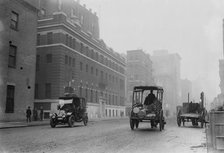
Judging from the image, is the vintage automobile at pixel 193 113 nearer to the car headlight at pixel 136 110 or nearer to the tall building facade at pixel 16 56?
the car headlight at pixel 136 110

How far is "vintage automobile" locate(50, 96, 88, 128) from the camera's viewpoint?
21.7 metres

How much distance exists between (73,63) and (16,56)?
14.0 m

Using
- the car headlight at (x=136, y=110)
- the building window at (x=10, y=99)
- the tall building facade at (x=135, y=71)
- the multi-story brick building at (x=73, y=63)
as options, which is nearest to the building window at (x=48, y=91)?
the multi-story brick building at (x=73, y=63)

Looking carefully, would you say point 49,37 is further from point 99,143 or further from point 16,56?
point 99,143

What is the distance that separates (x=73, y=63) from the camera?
4259 centimetres

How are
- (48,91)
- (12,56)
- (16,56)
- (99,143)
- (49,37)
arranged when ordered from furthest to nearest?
(49,37), (48,91), (16,56), (12,56), (99,143)

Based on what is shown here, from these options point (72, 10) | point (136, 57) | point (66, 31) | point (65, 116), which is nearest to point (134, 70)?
point (136, 57)

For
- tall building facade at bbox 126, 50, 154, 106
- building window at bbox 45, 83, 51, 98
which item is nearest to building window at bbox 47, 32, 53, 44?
building window at bbox 45, 83, 51, 98

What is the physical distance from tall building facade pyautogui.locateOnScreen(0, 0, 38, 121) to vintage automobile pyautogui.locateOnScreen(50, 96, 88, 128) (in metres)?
6.62

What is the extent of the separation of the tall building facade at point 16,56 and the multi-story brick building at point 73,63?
687 cm

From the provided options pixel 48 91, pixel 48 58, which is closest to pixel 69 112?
pixel 48 91

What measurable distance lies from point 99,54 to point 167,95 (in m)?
91.2

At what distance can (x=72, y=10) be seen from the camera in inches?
2365

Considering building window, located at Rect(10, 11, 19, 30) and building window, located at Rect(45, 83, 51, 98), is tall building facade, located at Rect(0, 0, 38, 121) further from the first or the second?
building window, located at Rect(45, 83, 51, 98)
